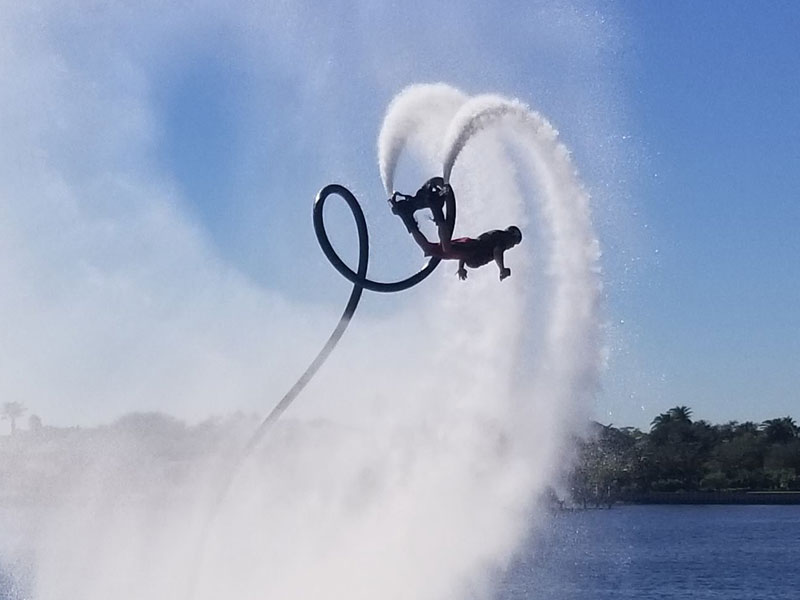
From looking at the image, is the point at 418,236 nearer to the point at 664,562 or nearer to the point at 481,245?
the point at 481,245

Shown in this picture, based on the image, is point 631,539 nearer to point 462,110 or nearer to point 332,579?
point 332,579

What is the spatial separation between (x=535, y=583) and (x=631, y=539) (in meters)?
58.0

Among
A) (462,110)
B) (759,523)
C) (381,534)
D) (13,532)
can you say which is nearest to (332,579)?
(381,534)

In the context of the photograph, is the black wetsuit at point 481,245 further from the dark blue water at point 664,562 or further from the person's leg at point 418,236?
the dark blue water at point 664,562

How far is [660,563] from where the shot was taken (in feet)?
364

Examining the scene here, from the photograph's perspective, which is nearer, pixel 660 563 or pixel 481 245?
pixel 481 245

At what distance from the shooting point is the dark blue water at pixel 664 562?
8706 cm

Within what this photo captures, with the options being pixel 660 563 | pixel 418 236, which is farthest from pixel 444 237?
pixel 660 563

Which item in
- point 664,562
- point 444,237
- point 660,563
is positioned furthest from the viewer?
point 664,562

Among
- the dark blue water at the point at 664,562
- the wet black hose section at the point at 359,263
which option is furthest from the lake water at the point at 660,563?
the wet black hose section at the point at 359,263

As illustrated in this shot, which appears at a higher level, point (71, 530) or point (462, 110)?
point (462, 110)

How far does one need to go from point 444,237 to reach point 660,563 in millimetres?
89771

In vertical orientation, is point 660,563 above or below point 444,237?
below

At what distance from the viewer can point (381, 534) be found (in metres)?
51.6
